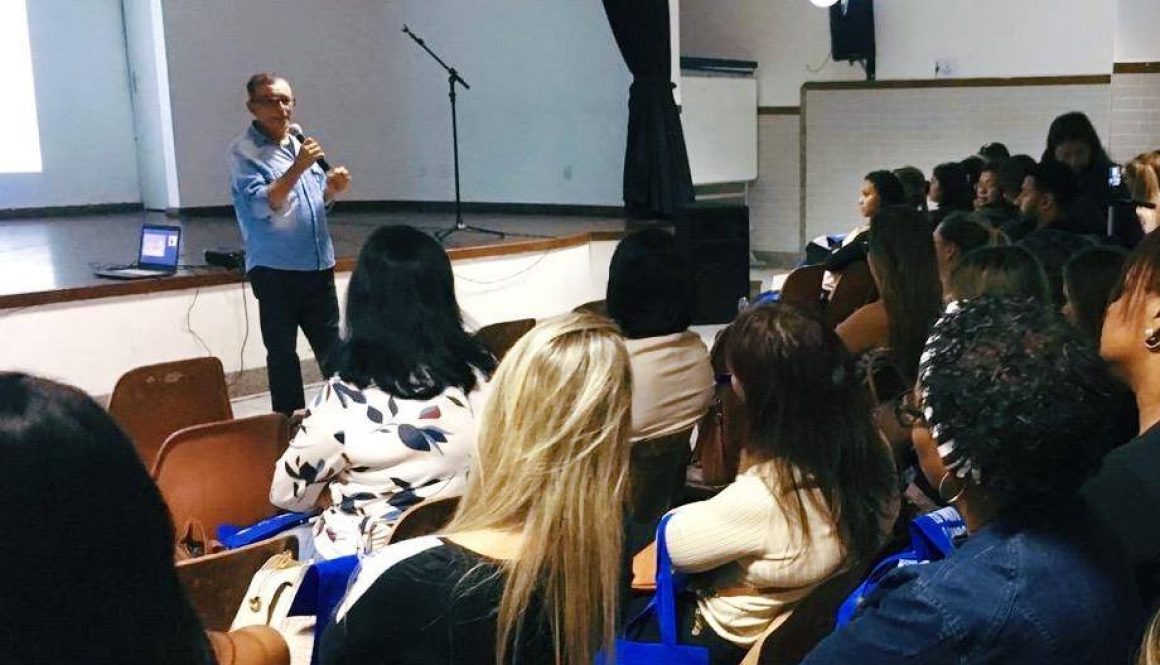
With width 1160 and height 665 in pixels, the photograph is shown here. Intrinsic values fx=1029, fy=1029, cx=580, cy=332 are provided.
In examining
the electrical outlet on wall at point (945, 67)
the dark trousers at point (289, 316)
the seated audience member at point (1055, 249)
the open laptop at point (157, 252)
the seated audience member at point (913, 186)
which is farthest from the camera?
the electrical outlet on wall at point (945, 67)

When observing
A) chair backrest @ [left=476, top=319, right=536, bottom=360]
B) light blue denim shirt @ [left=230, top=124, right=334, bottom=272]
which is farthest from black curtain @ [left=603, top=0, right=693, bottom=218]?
chair backrest @ [left=476, top=319, right=536, bottom=360]

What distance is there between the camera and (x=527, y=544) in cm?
127

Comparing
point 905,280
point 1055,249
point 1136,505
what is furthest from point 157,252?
point 1136,505

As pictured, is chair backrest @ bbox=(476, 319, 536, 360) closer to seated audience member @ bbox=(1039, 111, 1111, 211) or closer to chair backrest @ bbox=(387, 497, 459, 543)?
chair backrest @ bbox=(387, 497, 459, 543)

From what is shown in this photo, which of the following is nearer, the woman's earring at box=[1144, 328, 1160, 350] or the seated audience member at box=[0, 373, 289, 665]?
the seated audience member at box=[0, 373, 289, 665]

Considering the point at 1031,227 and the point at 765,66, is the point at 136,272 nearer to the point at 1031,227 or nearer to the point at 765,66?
the point at 1031,227

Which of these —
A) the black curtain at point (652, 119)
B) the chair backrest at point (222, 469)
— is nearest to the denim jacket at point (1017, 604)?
the chair backrest at point (222, 469)

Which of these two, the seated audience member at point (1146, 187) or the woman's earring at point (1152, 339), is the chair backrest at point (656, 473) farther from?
the seated audience member at point (1146, 187)

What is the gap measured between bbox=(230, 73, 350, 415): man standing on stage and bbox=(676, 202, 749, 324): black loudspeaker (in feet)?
8.57

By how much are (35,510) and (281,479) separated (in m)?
1.22

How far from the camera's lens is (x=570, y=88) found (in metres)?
7.88

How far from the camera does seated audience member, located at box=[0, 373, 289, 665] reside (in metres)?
0.78

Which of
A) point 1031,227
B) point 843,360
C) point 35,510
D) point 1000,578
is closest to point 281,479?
point 843,360

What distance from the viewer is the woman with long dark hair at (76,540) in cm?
78
